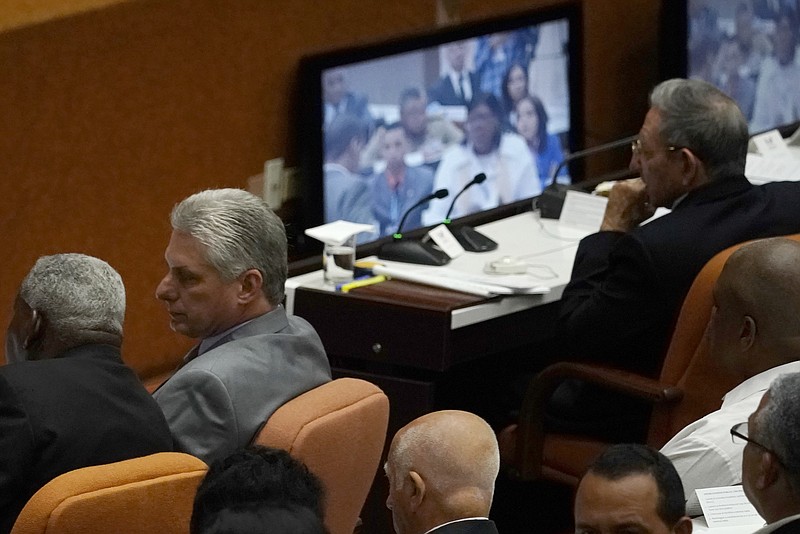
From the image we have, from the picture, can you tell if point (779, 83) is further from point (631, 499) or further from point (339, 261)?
point (631, 499)

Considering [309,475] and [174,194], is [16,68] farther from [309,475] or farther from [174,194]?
[309,475]

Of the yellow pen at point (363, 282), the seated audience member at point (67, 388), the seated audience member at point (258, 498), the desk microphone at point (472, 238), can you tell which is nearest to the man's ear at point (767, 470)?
the seated audience member at point (258, 498)

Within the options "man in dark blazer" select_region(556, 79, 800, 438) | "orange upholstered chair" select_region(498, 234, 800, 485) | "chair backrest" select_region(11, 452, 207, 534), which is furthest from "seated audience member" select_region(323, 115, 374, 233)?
"chair backrest" select_region(11, 452, 207, 534)

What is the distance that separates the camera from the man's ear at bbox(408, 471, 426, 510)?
229 cm

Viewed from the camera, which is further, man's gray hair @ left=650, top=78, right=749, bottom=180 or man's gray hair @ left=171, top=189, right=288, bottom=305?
man's gray hair @ left=650, top=78, right=749, bottom=180

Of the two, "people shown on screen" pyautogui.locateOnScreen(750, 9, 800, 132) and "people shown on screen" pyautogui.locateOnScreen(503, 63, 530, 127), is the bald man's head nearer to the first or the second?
"people shown on screen" pyautogui.locateOnScreen(503, 63, 530, 127)

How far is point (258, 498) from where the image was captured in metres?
1.55

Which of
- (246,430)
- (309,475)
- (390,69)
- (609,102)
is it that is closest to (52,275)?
(246,430)

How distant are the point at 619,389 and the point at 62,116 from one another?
155 cm

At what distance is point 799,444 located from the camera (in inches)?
80.2

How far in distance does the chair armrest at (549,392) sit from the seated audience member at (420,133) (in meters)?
1.00

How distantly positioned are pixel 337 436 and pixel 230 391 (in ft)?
0.67

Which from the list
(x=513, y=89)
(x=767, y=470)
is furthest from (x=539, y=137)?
(x=767, y=470)

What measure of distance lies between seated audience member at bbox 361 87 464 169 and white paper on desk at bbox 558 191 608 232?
0.39m
